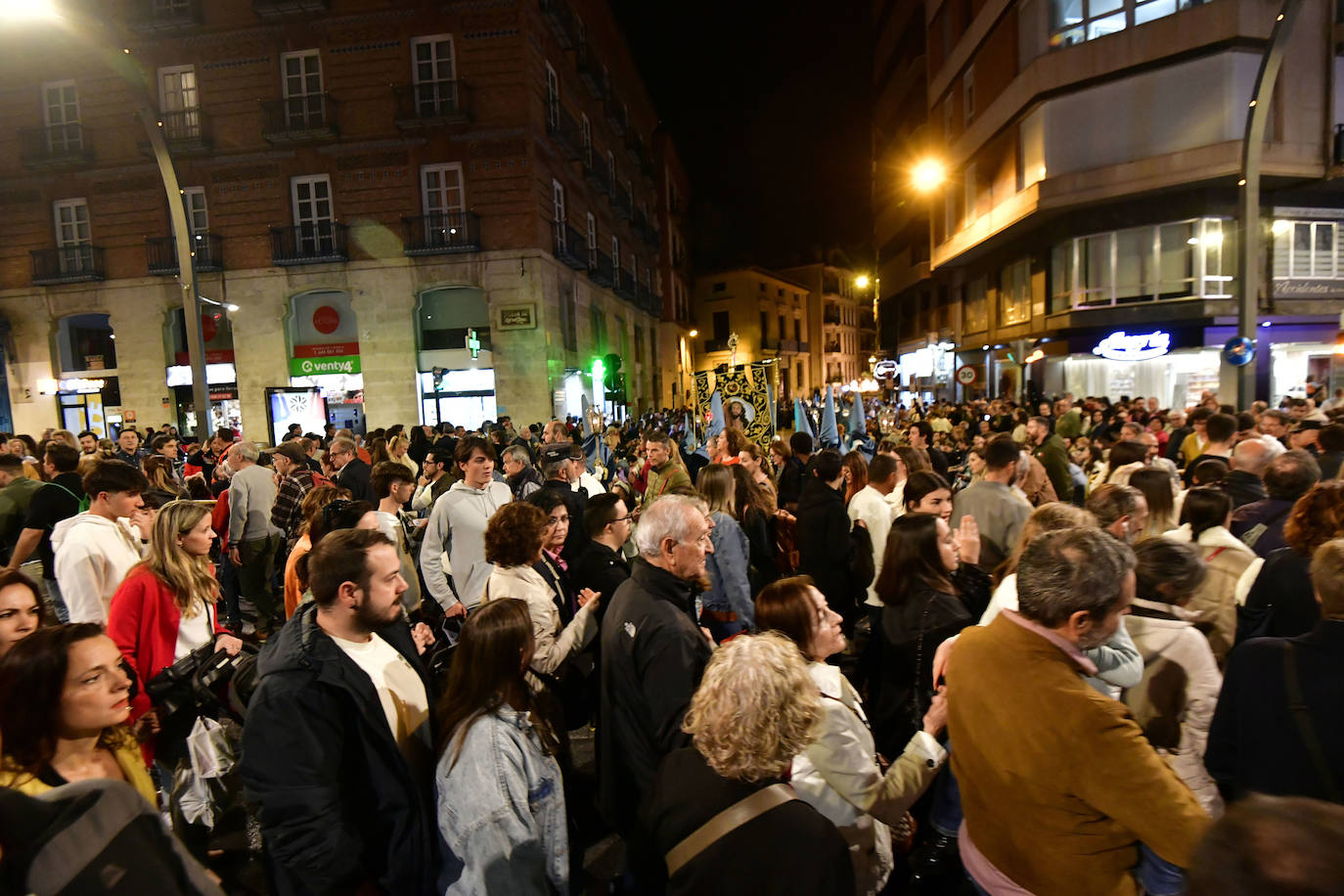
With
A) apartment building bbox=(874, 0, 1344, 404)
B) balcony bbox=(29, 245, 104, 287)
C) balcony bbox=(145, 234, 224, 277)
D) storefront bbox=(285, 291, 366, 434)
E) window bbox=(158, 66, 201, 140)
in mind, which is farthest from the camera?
storefront bbox=(285, 291, 366, 434)

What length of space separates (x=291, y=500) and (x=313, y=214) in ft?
63.8

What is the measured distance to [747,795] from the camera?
1.69 meters

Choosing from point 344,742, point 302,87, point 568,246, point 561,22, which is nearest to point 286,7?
point 302,87

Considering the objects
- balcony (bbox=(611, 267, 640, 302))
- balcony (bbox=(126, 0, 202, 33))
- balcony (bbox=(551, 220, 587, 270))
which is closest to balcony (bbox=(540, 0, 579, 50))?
balcony (bbox=(551, 220, 587, 270))

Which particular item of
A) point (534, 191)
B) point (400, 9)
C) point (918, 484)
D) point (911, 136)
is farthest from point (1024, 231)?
point (918, 484)

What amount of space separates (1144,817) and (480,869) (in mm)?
1935

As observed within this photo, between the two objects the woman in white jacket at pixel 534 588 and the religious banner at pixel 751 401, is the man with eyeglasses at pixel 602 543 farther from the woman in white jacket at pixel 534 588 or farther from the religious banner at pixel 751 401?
the religious banner at pixel 751 401

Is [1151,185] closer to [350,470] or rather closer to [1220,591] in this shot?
[1220,591]

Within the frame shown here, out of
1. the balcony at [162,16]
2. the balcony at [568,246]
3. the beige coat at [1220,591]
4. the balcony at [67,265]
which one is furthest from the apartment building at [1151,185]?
the balcony at [67,265]

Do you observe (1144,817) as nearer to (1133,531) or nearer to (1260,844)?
(1260,844)

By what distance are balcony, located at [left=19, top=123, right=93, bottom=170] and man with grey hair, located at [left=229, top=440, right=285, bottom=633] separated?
23.3m

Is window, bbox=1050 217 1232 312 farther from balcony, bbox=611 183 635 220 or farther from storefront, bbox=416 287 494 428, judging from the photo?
balcony, bbox=611 183 635 220

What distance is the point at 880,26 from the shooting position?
41031 millimetres

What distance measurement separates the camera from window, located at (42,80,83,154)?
22.5 m
